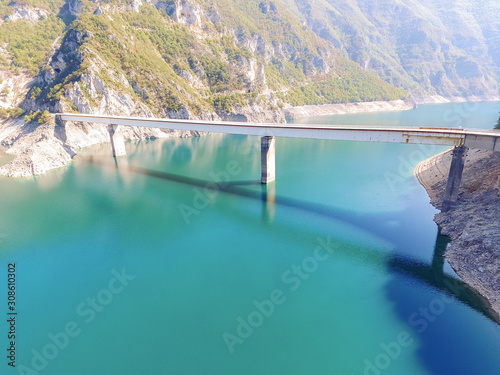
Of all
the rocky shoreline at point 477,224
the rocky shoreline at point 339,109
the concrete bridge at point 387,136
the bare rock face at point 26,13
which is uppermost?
the bare rock face at point 26,13

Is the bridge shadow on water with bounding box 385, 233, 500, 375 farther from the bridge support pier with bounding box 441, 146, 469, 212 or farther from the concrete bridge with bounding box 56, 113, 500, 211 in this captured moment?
the concrete bridge with bounding box 56, 113, 500, 211

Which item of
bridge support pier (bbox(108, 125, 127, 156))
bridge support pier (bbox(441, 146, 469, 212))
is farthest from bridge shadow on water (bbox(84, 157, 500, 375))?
bridge support pier (bbox(108, 125, 127, 156))

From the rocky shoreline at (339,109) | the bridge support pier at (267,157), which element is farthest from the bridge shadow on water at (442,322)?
the rocky shoreline at (339,109)

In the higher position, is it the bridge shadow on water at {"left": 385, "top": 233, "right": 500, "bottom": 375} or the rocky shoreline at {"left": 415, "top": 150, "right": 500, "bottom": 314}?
the rocky shoreline at {"left": 415, "top": 150, "right": 500, "bottom": 314}

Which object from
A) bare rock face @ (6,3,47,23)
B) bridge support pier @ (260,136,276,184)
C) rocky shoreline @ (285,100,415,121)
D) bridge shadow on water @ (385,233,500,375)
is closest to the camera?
bridge shadow on water @ (385,233,500,375)

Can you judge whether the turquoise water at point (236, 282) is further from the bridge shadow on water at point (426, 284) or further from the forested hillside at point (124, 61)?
the forested hillside at point (124, 61)

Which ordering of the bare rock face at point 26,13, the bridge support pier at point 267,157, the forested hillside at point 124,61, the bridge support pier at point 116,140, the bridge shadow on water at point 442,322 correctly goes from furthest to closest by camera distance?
the bare rock face at point 26,13 → the forested hillside at point 124,61 → the bridge support pier at point 116,140 → the bridge support pier at point 267,157 → the bridge shadow on water at point 442,322
